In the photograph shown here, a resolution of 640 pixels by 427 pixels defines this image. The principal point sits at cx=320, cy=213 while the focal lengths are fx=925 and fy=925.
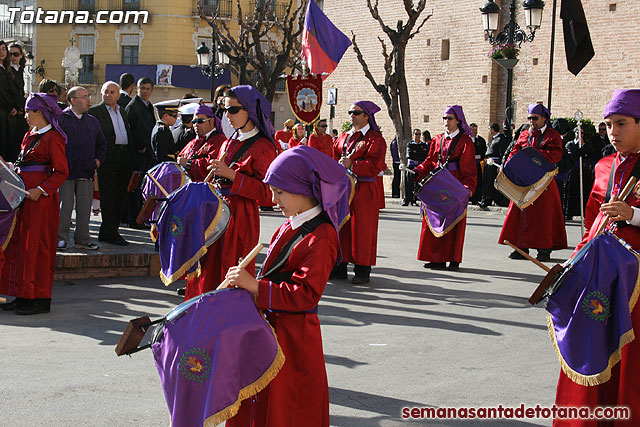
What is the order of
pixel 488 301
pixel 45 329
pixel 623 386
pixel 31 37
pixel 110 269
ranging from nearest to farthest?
pixel 623 386 < pixel 45 329 < pixel 488 301 < pixel 110 269 < pixel 31 37

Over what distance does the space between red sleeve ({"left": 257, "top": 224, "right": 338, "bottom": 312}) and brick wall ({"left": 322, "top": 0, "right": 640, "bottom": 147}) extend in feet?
79.2

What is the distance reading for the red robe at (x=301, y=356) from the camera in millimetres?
4246

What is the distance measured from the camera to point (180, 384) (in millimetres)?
3861

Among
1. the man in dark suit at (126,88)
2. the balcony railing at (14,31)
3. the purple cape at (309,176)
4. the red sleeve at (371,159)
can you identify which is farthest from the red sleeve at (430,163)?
the balcony railing at (14,31)

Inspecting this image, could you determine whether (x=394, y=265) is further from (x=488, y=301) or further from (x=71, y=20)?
(x=71, y=20)

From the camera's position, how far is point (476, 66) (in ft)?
102

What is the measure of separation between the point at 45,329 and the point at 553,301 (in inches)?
188

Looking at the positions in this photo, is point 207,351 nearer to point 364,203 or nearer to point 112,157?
point 364,203

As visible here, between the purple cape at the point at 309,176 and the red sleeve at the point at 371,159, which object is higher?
the red sleeve at the point at 371,159

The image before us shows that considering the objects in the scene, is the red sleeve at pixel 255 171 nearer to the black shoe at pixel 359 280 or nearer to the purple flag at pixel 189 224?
the purple flag at pixel 189 224

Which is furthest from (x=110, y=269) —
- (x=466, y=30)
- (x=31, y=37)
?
(x=31, y=37)

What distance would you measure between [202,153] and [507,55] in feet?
44.4

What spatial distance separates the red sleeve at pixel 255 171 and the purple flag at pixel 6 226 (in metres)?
2.56

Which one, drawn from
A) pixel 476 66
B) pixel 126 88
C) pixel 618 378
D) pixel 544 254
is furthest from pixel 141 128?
pixel 476 66
